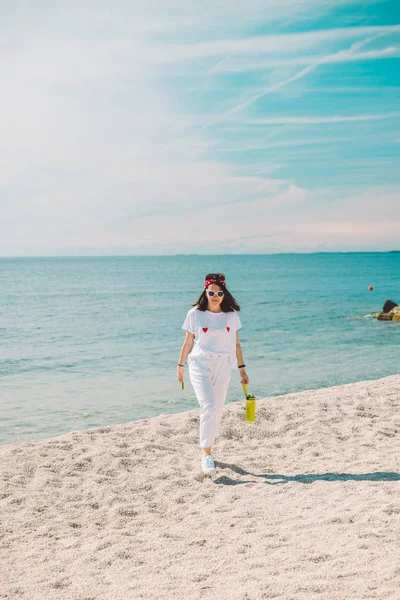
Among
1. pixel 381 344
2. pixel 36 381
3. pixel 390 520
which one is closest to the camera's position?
pixel 390 520

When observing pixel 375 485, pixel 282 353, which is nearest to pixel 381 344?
pixel 282 353

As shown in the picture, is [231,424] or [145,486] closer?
[145,486]

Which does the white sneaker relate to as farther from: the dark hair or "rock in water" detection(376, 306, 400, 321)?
"rock in water" detection(376, 306, 400, 321)

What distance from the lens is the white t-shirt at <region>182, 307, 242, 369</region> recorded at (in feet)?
21.8

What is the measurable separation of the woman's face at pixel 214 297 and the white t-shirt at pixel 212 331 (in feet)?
0.31

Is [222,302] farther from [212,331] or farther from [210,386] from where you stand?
[210,386]

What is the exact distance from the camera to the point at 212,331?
6.64 m

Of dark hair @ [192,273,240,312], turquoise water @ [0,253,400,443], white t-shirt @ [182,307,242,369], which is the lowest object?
turquoise water @ [0,253,400,443]

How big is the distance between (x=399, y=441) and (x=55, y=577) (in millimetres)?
5187

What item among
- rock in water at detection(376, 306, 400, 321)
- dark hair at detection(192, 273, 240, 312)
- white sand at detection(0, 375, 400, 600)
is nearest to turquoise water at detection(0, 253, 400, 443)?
rock in water at detection(376, 306, 400, 321)

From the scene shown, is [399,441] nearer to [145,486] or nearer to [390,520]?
[390,520]

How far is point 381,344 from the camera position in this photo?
22141mm

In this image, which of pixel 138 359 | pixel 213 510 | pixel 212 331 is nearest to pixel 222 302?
pixel 212 331

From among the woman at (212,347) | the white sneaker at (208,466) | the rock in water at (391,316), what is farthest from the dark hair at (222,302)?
the rock in water at (391,316)
